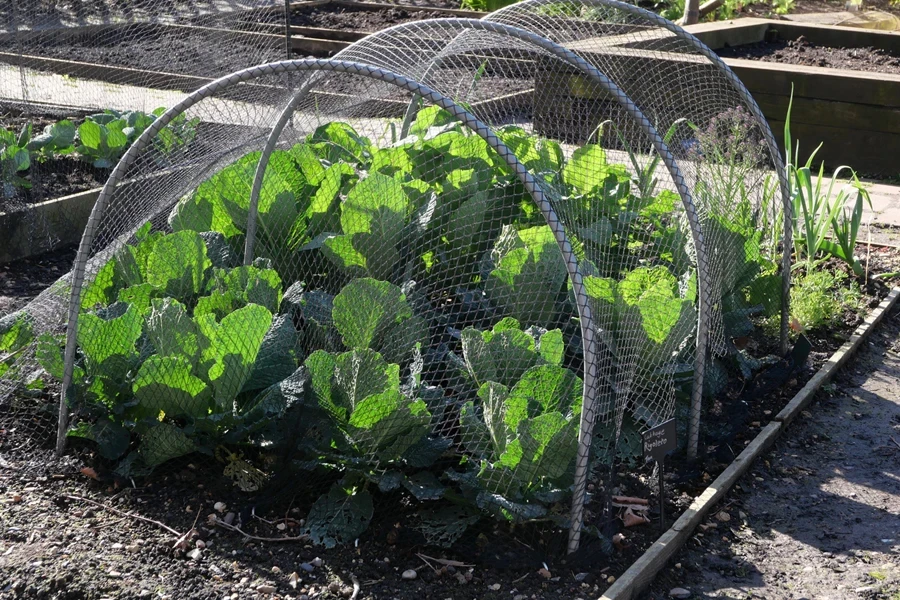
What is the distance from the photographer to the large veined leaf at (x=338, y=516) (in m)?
2.66

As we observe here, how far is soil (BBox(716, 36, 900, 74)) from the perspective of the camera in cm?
820

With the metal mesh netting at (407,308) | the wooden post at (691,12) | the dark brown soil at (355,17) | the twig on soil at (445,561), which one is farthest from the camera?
the dark brown soil at (355,17)

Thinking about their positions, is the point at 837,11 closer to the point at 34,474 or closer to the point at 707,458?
the point at 707,458

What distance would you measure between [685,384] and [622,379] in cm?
40

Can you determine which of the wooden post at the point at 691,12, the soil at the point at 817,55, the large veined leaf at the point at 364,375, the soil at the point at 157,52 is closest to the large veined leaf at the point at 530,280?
the large veined leaf at the point at 364,375

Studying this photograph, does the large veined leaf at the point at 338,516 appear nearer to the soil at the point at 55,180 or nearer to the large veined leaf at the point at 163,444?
the large veined leaf at the point at 163,444

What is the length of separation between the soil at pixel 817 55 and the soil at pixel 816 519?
17.1ft

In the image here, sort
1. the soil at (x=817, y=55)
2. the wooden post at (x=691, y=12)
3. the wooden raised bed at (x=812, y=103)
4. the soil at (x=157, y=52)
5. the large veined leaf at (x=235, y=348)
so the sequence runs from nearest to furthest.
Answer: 1. the large veined leaf at (x=235, y=348)
2. the wooden raised bed at (x=812, y=103)
3. the soil at (x=157, y=52)
4. the soil at (x=817, y=55)
5. the wooden post at (x=691, y=12)

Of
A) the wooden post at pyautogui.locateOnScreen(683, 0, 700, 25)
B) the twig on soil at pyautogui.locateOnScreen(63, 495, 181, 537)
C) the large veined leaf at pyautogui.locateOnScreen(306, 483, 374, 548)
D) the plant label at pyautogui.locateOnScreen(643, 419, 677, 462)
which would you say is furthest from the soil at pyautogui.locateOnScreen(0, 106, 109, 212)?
the wooden post at pyautogui.locateOnScreen(683, 0, 700, 25)

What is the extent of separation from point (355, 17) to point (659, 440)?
1067 centimetres

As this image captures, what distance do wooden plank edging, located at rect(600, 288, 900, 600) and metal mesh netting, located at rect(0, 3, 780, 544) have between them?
24cm

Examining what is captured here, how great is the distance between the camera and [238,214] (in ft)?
12.3

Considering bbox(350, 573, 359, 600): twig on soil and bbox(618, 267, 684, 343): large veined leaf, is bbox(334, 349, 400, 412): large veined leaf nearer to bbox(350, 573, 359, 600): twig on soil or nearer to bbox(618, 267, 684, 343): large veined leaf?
bbox(350, 573, 359, 600): twig on soil

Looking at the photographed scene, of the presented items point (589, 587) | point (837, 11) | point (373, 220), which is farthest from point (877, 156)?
point (837, 11)
